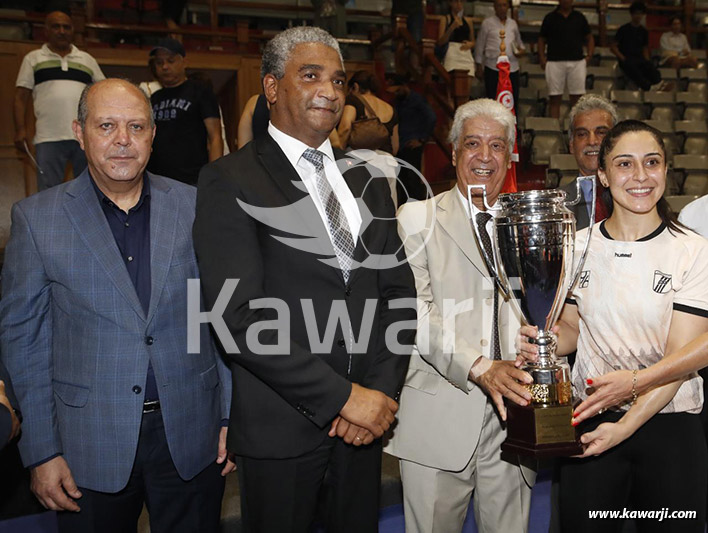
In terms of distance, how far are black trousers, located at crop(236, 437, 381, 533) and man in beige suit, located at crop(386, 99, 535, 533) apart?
0.82ft

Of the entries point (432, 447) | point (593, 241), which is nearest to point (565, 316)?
point (593, 241)

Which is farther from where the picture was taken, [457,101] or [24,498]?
[457,101]

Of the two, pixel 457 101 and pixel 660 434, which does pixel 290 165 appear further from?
pixel 457 101

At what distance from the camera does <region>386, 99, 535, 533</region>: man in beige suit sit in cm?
180

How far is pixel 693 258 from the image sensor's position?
5.40 ft

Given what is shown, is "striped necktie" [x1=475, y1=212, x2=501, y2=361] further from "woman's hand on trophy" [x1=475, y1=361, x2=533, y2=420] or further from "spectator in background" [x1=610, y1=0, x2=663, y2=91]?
"spectator in background" [x1=610, y1=0, x2=663, y2=91]

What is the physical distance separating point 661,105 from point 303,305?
850 cm

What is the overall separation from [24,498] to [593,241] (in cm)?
223

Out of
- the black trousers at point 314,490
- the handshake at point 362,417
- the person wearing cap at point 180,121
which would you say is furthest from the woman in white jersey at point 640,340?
the person wearing cap at point 180,121

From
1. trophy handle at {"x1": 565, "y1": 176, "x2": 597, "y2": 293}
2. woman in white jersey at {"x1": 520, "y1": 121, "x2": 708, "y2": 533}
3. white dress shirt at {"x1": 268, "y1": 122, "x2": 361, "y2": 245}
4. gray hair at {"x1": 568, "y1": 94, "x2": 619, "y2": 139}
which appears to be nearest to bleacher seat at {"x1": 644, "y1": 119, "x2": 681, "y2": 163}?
gray hair at {"x1": 568, "y1": 94, "x2": 619, "y2": 139}

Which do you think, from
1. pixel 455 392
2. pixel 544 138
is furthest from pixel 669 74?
pixel 455 392

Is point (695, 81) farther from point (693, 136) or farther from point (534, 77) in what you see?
point (534, 77)

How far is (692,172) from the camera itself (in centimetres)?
765

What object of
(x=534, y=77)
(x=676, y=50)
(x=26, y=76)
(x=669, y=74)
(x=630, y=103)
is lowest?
(x=26, y=76)
